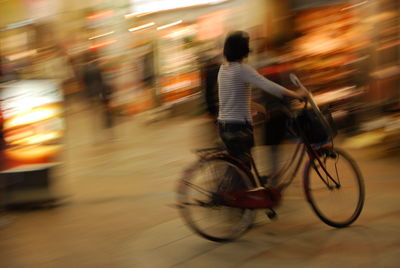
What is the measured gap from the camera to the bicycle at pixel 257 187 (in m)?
5.23

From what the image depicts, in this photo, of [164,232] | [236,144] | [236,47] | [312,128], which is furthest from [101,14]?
[312,128]

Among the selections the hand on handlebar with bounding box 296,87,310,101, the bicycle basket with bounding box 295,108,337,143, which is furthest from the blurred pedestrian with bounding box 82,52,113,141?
the hand on handlebar with bounding box 296,87,310,101

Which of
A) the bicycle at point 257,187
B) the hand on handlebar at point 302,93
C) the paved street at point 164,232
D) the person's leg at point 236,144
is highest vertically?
the hand on handlebar at point 302,93

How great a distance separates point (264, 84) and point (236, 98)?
1.08ft

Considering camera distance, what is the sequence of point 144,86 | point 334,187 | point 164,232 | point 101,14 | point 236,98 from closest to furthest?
point 236,98 < point 334,187 < point 164,232 < point 144,86 < point 101,14

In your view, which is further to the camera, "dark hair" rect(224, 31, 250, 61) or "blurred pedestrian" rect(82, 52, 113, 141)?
"blurred pedestrian" rect(82, 52, 113, 141)

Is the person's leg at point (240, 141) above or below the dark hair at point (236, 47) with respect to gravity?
below

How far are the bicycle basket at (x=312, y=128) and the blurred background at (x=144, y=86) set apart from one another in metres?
0.91

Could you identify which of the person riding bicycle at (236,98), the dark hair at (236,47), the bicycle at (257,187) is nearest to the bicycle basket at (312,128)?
the bicycle at (257,187)

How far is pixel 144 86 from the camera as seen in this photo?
1508 centimetres

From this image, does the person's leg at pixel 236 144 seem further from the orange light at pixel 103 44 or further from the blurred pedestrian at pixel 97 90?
the orange light at pixel 103 44

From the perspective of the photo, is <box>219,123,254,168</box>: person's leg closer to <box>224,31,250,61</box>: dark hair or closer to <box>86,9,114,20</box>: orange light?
<box>224,31,250,61</box>: dark hair

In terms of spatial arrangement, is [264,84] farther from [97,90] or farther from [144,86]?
[144,86]

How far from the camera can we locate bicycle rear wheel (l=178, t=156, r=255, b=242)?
5.21 metres
